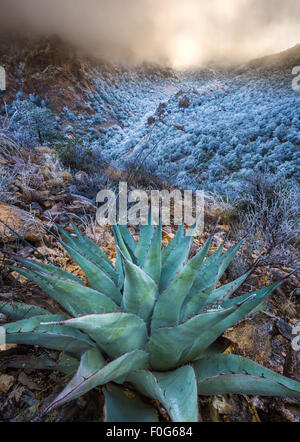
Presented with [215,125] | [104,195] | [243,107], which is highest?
[243,107]

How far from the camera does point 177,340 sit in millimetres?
829

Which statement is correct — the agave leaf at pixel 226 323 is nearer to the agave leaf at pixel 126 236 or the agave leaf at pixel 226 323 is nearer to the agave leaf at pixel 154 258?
the agave leaf at pixel 154 258

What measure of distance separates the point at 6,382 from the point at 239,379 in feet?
3.27

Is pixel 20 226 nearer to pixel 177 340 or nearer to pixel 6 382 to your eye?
pixel 6 382

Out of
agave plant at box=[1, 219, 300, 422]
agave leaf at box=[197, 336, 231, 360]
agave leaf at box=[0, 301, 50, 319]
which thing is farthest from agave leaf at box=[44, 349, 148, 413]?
agave leaf at box=[0, 301, 50, 319]

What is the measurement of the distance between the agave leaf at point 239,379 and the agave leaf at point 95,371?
0.26m

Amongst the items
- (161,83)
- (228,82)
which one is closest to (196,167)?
(228,82)

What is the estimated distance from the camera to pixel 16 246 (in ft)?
6.09

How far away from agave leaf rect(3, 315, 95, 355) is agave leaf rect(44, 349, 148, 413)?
0.11m

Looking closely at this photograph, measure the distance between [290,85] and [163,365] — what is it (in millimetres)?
19216

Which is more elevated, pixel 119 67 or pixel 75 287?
pixel 119 67

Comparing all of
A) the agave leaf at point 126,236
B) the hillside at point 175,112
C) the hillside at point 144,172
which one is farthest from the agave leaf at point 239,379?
the hillside at point 175,112

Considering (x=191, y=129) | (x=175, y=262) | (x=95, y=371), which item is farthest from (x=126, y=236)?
(x=191, y=129)

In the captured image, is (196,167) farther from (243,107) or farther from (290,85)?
(290,85)
